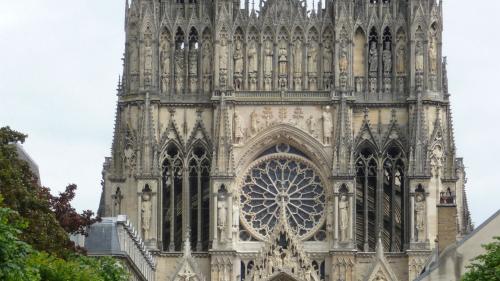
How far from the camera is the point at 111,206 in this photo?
305 feet

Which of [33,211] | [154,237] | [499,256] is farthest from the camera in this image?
[154,237]

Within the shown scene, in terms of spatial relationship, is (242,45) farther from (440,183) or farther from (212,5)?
(440,183)

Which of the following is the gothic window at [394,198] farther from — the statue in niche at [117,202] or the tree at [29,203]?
the tree at [29,203]

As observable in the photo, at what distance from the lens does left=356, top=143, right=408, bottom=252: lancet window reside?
3656 inches

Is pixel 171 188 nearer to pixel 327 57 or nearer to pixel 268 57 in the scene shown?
pixel 268 57

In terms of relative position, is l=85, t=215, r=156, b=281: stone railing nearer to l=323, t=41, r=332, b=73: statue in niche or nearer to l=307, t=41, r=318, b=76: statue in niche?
l=307, t=41, r=318, b=76: statue in niche

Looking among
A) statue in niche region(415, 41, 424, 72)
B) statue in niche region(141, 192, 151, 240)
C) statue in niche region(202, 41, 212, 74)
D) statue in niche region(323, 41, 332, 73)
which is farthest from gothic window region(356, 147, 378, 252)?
statue in niche region(141, 192, 151, 240)

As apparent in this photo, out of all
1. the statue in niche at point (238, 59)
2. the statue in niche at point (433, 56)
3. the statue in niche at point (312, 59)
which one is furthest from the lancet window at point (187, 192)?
the statue in niche at point (433, 56)

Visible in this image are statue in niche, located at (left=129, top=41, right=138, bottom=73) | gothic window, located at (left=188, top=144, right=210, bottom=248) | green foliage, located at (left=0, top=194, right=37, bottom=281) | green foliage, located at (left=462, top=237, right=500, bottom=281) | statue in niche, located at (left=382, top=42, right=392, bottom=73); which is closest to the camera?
green foliage, located at (left=0, top=194, right=37, bottom=281)

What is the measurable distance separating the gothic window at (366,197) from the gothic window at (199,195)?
6.33 metres

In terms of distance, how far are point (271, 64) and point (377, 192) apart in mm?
7090

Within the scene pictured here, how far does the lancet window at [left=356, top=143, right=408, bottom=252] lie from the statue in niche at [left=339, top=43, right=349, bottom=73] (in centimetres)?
345

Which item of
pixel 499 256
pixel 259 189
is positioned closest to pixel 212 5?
pixel 259 189

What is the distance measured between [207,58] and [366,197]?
8.91 m
